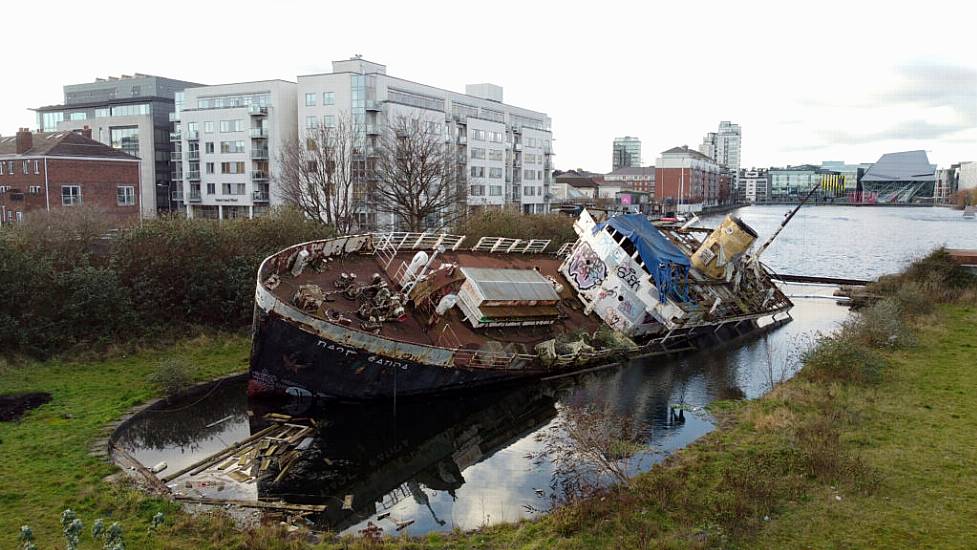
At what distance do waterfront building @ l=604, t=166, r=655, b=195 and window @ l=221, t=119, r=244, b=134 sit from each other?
114606 mm

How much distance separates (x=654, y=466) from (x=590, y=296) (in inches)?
532

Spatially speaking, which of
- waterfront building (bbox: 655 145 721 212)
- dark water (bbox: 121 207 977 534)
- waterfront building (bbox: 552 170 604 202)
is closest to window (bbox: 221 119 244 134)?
dark water (bbox: 121 207 977 534)

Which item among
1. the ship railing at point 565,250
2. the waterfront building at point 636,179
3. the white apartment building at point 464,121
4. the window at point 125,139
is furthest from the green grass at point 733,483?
the waterfront building at point 636,179

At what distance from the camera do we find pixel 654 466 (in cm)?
1725

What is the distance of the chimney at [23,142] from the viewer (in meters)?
51.9

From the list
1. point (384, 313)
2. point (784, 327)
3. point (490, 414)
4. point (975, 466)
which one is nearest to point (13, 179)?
point (384, 313)

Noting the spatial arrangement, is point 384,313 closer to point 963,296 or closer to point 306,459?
point 306,459

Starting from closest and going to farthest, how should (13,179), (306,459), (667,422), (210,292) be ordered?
(306,459), (667,422), (210,292), (13,179)

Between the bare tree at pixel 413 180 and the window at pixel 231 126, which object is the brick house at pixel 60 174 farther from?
the bare tree at pixel 413 180

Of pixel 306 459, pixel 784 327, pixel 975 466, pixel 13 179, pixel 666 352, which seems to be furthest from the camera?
pixel 13 179

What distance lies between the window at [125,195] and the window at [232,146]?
10.7 m

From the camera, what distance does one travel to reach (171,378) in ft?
72.8

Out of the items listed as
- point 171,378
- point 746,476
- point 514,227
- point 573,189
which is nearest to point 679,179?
point 573,189

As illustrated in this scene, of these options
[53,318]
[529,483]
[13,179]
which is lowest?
[529,483]
